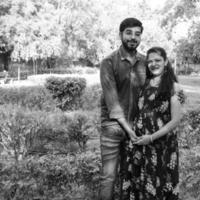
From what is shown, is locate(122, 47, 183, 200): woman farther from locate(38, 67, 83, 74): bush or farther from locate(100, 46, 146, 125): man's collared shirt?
locate(38, 67, 83, 74): bush

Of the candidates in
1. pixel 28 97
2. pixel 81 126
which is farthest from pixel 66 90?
pixel 81 126

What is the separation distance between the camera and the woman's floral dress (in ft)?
9.02

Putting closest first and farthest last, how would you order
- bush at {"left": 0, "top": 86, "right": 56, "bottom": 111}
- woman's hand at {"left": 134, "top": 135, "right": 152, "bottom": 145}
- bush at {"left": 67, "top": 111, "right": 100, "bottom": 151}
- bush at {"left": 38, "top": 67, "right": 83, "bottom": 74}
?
woman's hand at {"left": 134, "top": 135, "right": 152, "bottom": 145}
bush at {"left": 67, "top": 111, "right": 100, "bottom": 151}
bush at {"left": 0, "top": 86, "right": 56, "bottom": 111}
bush at {"left": 38, "top": 67, "right": 83, "bottom": 74}

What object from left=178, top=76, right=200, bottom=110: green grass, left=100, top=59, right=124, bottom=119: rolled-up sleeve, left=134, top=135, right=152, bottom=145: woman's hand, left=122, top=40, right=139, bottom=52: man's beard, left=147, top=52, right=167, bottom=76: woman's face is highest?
left=122, top=40, right=139, bottom=52: man's beard

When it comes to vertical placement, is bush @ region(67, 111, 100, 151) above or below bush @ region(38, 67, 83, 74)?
below

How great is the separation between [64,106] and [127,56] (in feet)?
24.6

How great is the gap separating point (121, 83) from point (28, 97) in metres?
7.26

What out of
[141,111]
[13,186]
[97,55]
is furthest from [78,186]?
[97,55]

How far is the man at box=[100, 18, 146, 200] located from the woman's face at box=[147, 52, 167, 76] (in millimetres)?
113

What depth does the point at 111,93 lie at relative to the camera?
2748 millimetres

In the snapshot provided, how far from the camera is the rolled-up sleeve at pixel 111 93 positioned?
275 cm

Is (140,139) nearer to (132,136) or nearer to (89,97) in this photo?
(132,136)

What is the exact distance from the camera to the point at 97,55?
32.8 metres

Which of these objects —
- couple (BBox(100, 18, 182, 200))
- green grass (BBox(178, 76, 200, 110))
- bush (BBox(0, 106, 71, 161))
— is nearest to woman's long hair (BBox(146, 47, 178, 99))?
couple (BBox(100, 18, 182, 200))
